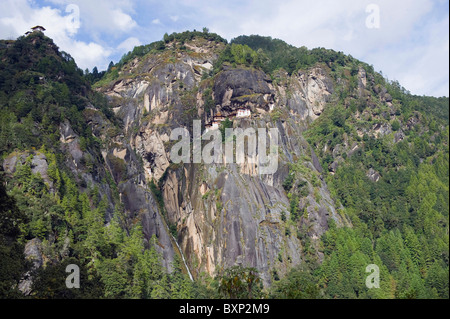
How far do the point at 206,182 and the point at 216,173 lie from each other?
212 cm

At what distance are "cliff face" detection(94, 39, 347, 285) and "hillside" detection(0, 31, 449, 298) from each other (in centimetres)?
24

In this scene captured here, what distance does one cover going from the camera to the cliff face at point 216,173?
220 ft

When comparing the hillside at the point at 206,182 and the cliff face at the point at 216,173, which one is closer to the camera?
the hillside at the point at 206,182

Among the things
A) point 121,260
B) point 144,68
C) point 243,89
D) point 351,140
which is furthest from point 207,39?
point 121,260

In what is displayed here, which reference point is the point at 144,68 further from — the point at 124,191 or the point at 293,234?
the point at 293,234

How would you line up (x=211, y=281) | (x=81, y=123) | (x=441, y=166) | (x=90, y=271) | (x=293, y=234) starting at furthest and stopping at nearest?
(x=441, y=166) < (x=81, y=123) < (x=293, y=234) < (x=211, y=281) < (x=90, y=271)

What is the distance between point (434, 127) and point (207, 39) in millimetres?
54781

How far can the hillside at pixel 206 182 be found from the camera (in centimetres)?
4938

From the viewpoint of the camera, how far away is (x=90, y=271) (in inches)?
1777

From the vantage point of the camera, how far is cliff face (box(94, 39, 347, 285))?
67.1 metres

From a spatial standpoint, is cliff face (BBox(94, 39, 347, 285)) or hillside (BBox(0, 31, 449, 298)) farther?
cliff face (BBox(94, 39, 347, 285))

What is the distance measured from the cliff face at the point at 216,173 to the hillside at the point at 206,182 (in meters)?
0.24

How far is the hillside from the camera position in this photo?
1944 inches

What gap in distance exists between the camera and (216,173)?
72312mm
